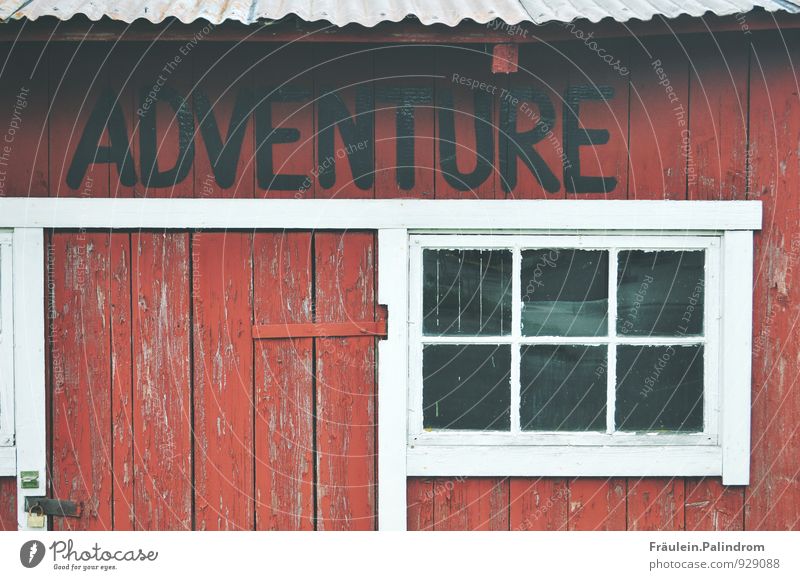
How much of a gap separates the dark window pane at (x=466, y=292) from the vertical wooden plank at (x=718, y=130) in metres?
0.90

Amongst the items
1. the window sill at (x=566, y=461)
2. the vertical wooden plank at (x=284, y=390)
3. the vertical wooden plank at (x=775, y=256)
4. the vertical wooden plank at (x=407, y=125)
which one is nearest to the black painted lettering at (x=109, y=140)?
the vertical wooden plank at (x=284, y=390)

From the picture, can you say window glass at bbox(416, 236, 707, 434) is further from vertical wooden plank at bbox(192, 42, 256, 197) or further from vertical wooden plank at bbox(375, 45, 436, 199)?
vertical wooden plank at bbox(192, 42, 256, 197)

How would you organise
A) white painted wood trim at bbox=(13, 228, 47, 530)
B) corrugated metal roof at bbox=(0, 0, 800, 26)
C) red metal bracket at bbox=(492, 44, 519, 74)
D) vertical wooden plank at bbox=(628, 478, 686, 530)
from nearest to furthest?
corrugated metal roof at bbox=(0, 0, 800, 26), red metal bracket at bbox=(492, 44, 519, 74), white painted wood trim at bbox=(13, 228, 47, 530), vertical wooden plank at bbox=(628, 478, 686, 530)

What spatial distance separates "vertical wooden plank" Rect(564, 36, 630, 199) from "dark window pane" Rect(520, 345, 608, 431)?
0.70 metres

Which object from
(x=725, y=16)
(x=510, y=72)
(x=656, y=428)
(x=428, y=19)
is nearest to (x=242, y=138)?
(x=428, y=19)

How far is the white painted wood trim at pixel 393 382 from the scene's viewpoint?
2977mm

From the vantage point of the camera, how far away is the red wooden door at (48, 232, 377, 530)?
3.00 meters

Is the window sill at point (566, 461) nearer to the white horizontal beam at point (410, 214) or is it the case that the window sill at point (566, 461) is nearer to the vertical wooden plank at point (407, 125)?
the white horizontal beam at point (410, 214)

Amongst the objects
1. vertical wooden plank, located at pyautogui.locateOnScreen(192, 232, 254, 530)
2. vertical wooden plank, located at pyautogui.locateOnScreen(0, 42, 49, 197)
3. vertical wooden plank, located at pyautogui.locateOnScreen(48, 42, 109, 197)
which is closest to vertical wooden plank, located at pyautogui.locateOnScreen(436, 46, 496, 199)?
vertical wooden plank, located at pyautogui.locateOnScreen(192, 232, 254, 530)

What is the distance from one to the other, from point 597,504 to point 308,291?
1.59m

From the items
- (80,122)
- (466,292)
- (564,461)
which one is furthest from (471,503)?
(80,122)

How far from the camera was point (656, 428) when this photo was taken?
3.09m
